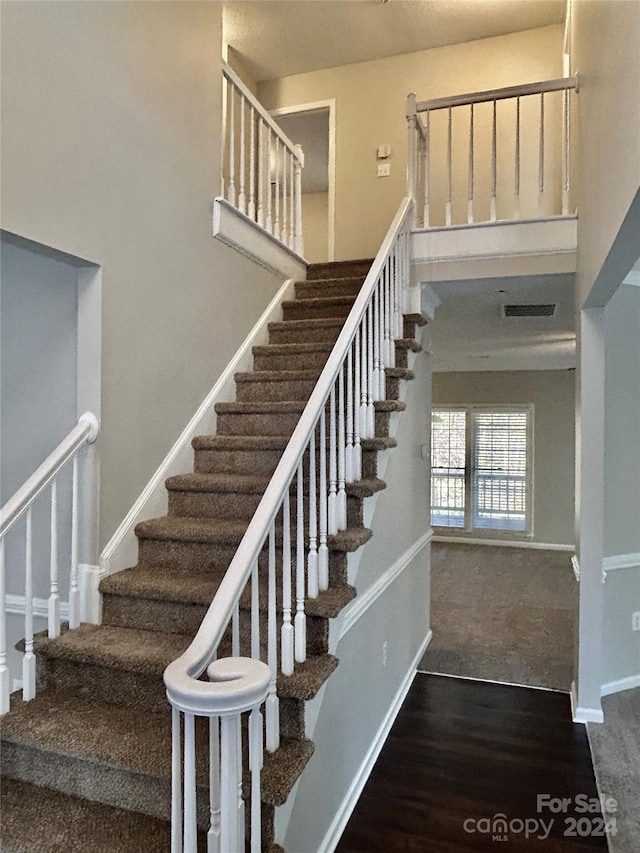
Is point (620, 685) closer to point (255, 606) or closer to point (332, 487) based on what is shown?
point (332, 487)

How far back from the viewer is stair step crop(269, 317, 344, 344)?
3.73 meters

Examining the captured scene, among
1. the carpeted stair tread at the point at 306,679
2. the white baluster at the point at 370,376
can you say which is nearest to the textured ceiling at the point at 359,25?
the white baluster at the point at 370,376

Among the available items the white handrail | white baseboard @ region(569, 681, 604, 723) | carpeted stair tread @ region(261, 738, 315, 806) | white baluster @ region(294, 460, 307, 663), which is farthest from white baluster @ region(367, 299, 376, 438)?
white baseboard @ region(569, 681, 604, 723)

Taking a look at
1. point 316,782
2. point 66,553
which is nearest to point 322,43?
point 66,553

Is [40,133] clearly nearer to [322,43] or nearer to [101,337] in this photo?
[101,337]

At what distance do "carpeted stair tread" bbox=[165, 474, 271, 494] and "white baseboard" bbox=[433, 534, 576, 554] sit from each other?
5.98m

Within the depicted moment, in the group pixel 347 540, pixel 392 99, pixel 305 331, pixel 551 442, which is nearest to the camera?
pixel 347 540

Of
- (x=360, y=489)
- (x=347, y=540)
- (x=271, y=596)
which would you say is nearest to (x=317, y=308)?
(x=360, y=489)

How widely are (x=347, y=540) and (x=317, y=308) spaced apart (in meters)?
2.28

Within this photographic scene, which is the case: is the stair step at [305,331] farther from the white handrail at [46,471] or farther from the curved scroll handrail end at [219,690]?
the curved scroll handrail end at [219,690]

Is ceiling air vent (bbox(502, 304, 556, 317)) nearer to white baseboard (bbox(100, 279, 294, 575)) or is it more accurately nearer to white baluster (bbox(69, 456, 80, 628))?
white baseboard (bbox(100, 279, 294, 575))

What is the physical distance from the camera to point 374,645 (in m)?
2.64

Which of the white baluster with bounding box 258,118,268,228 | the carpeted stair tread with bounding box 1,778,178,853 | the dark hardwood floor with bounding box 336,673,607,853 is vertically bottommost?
the dark hardwood floor with bounding box 336,673,607,853

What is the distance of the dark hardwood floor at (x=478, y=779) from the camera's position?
2.17 metres
